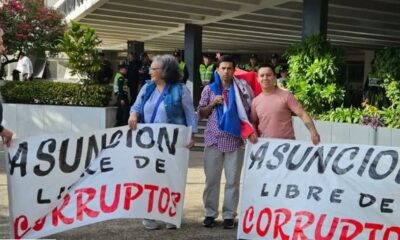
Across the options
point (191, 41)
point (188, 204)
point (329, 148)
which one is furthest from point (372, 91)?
point (191, 41)

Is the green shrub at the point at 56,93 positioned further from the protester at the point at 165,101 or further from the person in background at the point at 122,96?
the protester at the point at 165,101

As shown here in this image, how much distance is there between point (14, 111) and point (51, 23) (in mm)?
4726

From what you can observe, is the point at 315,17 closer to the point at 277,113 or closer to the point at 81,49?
the point at 81,49

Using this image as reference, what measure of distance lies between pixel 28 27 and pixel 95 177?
37.4 feet

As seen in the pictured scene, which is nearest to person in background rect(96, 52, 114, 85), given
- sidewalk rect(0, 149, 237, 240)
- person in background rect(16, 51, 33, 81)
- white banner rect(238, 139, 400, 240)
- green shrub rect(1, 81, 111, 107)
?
green shrub rect(1, 81, 111, 107)

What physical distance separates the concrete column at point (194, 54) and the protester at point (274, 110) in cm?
1239

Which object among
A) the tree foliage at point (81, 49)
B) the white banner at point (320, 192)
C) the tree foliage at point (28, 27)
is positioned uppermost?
the tree foliage at point (28, 27)

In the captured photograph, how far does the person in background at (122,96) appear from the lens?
38.7 feet

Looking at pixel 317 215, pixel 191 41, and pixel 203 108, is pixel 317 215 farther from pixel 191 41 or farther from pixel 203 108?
pixel 191 41

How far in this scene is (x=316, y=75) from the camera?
1005 centimetres

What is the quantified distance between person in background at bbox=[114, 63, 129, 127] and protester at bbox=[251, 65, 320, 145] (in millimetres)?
6790

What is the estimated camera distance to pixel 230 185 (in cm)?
538

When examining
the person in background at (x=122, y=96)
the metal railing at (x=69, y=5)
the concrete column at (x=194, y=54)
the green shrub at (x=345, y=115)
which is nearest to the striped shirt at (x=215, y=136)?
the green shrub at (x=345, y=115)

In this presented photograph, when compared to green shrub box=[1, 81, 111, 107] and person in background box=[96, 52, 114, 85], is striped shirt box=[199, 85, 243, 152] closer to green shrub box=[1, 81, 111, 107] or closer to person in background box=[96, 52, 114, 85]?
green shrub box=[1, 81, 111, 107]
